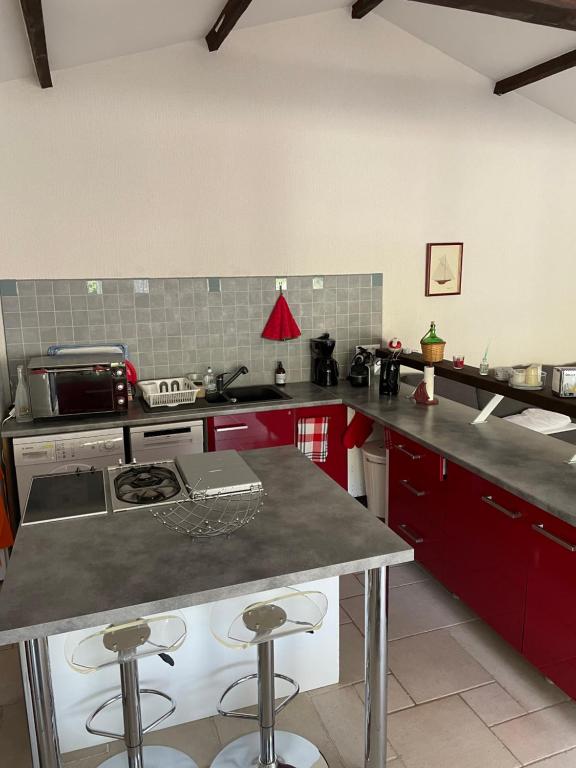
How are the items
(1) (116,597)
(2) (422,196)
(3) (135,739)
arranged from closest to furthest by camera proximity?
1. (1) (116,597)
2. (3) (135,739)
3. (2) (422,196)

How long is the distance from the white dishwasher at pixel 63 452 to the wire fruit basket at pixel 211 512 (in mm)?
1360

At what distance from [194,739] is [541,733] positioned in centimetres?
132

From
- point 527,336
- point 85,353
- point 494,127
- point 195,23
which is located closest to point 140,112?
point 195,23

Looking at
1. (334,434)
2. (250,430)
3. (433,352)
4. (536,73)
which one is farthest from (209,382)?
(536,73)

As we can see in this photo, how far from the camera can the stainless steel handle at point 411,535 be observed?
10.9 ft

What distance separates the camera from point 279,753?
7.33 feet

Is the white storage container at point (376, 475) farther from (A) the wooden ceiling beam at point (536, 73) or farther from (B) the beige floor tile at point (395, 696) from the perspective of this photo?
(A) the wooden ceiling beam at point (536, 73)

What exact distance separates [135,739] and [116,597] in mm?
649

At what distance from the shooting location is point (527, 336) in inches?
192

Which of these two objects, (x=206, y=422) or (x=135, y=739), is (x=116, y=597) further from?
(x=206, y=422)

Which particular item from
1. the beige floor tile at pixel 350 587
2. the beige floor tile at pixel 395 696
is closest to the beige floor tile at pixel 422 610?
the beige floor tile at pixel 350 587

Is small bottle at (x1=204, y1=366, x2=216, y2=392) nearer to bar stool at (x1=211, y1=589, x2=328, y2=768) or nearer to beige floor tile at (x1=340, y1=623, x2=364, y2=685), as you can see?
beige floor tile at (x1=340, y1=623, x2=364, y2=685)

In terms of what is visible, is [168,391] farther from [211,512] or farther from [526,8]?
[526,8]

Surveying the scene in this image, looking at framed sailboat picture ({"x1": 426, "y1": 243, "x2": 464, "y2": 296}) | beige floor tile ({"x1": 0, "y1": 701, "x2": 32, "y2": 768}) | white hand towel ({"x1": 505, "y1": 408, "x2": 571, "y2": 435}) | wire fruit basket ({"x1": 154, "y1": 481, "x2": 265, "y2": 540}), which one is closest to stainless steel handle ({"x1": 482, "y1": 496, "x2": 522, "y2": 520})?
wire fruit basket ({"x1": 154, "y1": 481, "x2": 265, "y2": 540})
